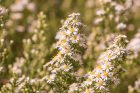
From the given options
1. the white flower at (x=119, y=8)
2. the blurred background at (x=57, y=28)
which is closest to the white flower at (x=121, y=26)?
the blurred background at (x=57, y=28)

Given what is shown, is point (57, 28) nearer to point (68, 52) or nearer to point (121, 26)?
point (121, 26)

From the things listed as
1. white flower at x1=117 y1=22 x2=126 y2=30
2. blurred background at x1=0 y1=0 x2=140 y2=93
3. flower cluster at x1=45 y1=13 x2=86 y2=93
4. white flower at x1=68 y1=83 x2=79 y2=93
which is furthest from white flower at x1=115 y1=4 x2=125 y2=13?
white flower at x1=68 y1=83 x2=79 y2=93

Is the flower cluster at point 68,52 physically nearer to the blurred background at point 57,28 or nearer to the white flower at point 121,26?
the blurred background at point 57,28

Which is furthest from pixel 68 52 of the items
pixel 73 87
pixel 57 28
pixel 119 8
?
pixel 57 28

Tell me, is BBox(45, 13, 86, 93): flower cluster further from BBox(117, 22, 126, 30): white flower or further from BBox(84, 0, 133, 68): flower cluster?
BBox(117, 22, 126, 30): white flower

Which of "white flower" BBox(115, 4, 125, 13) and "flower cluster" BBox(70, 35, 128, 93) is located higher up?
"white flower" BBox(115, 4, 125, 13)

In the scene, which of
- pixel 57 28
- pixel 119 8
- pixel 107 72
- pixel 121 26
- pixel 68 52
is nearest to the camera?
pixel 107 72
